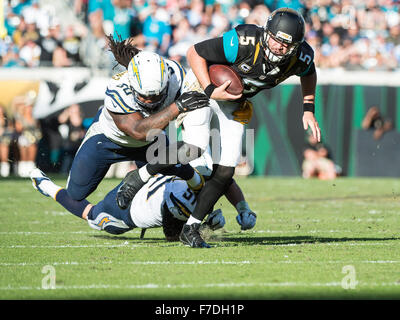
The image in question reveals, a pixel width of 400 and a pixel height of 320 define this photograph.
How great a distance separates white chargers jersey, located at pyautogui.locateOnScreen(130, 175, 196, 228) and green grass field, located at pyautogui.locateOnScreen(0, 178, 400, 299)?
215 millimetres

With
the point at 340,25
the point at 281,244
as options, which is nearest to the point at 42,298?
the point at 281,244

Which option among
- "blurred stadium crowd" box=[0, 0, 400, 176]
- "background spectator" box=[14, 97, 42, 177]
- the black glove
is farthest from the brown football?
"background spectator" box=[14, 97, 42, 177]

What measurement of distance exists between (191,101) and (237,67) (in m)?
0.56

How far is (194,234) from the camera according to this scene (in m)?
5.66

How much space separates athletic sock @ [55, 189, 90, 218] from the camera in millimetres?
6777

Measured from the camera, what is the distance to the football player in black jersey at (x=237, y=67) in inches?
214

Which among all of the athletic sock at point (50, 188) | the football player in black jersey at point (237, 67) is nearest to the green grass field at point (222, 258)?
the athletic sock at point (50, 188)

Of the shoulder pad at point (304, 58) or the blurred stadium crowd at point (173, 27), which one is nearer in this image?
the shoulder pad at point (304, 58)

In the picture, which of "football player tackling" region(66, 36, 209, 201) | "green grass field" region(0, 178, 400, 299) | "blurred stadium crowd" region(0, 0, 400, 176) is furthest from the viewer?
"blurred stadium crowd" region(0, 0, 400, 176)

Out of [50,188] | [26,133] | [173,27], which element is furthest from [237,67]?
[173,27]

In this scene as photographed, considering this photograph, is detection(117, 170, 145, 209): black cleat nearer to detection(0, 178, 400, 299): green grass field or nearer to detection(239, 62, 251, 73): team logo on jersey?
detection(0, 178, 400, 299): green grass field

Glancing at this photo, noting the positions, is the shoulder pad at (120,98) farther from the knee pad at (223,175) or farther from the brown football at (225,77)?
the knee pad at (223,175)

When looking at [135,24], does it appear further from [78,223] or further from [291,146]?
[78,223]

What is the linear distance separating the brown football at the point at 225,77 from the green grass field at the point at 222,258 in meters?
1.18
